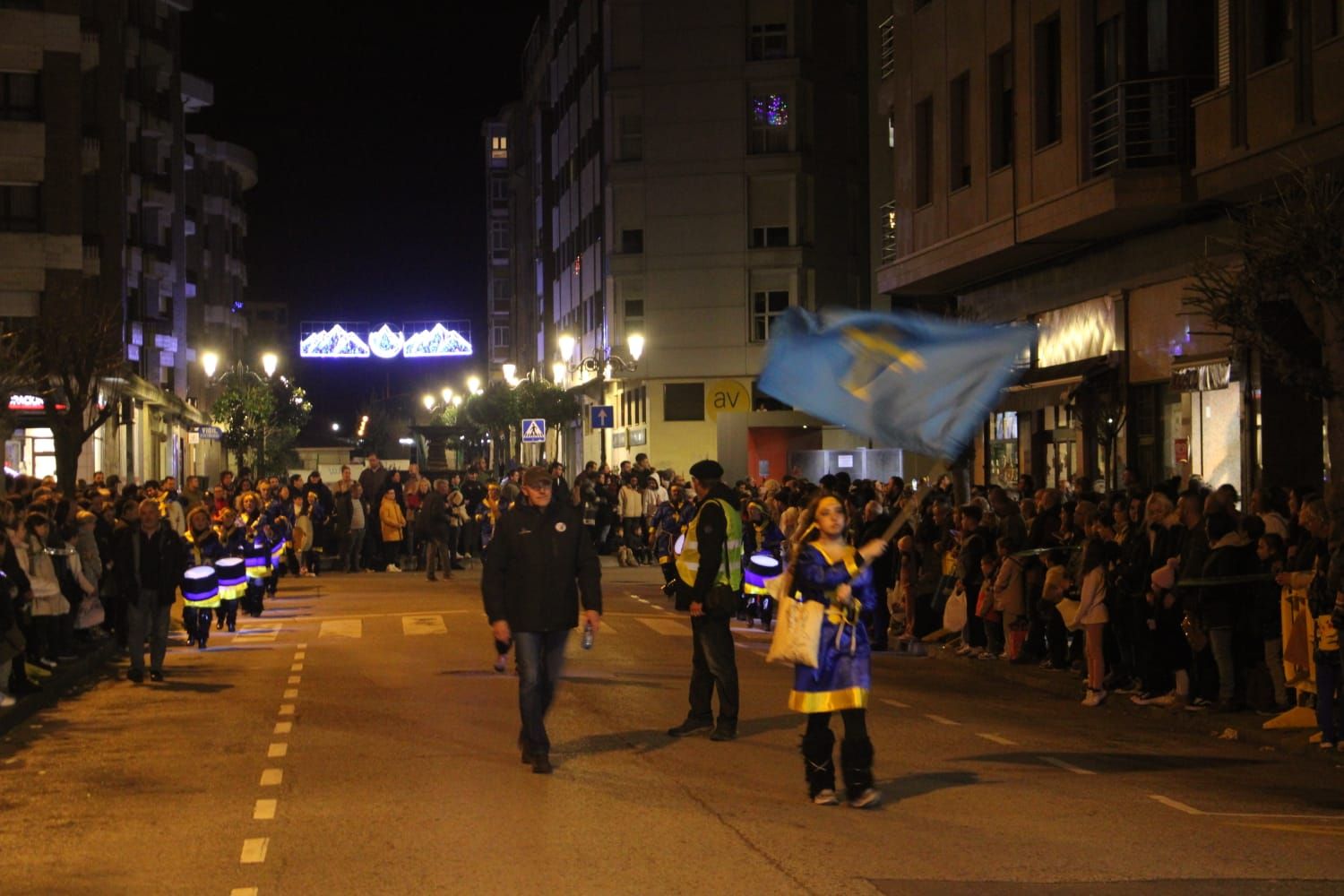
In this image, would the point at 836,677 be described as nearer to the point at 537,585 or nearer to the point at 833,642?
the point at 833,642

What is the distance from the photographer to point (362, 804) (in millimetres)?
10602

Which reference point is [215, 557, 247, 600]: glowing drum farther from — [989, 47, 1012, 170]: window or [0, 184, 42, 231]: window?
[0, 184, 42, 231]: window

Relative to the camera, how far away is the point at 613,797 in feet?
35.4

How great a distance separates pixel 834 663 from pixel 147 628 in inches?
409

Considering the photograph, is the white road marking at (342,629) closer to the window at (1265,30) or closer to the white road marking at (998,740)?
the white road marking at (998,740)

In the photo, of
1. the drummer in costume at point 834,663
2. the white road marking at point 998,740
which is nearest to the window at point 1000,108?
the white road marking at point 998,740

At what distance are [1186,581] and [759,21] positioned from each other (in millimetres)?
44203

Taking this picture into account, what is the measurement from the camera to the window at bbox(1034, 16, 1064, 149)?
26312 mm

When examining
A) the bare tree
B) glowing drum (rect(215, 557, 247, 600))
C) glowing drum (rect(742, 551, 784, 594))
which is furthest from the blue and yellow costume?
glowing drum (rect(215, 557, 247, 600))

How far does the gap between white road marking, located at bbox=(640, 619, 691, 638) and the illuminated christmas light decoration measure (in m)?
34.4

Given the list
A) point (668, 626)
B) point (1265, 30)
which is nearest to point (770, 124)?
point (668, 626)

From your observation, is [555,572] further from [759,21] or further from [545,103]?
[545,103]

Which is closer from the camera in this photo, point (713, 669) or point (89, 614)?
point (713, 669)

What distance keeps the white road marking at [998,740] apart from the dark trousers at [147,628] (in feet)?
28.9
